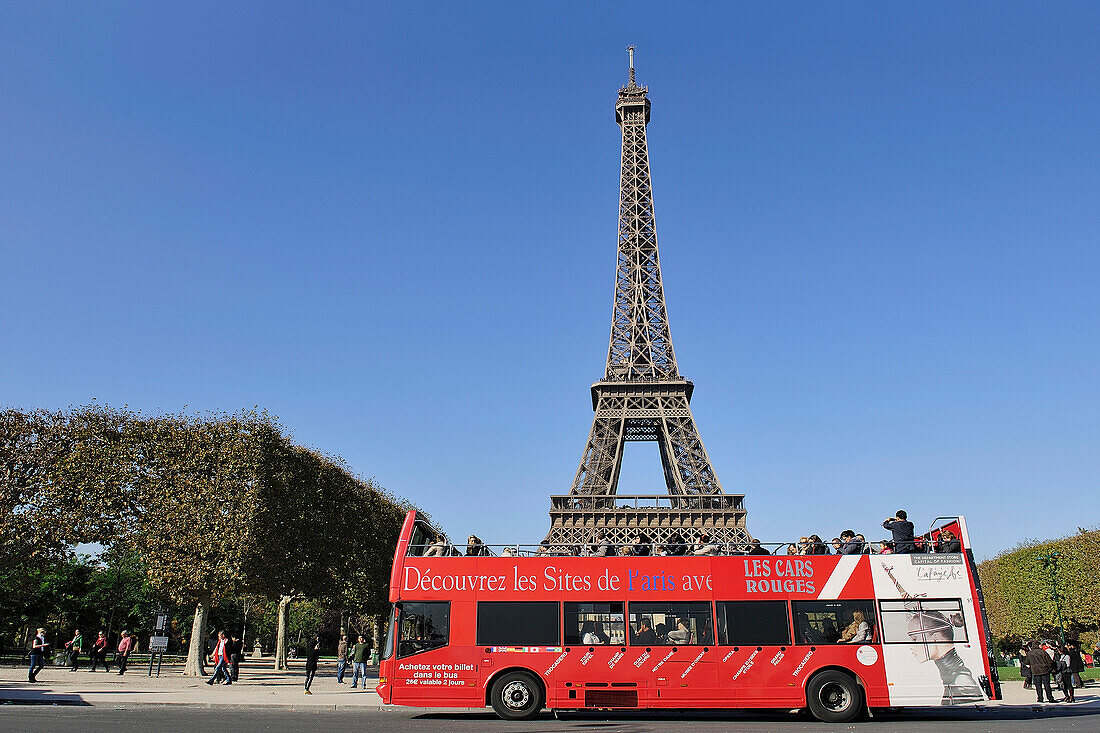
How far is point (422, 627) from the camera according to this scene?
16781 mm

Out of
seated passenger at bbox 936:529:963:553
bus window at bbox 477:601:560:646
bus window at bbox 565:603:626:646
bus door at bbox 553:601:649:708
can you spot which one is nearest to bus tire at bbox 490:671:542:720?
bus door at bbox 553:601:649:708

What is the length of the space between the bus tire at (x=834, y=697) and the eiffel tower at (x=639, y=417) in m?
33.9

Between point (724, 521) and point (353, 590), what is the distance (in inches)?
986

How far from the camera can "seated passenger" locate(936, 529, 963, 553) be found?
16.2m

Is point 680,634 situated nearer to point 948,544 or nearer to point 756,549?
point 756,549

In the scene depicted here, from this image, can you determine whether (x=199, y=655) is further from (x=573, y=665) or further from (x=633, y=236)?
(x=633, y=236)

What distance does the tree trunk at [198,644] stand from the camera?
2986cm

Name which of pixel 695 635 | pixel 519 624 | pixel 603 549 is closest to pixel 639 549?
pixel 603 549

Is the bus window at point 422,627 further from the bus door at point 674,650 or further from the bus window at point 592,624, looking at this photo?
the bus door at point 674,650

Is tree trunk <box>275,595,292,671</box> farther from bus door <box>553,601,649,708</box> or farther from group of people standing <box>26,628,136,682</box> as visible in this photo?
bus door <box>553,601,649,708</box>

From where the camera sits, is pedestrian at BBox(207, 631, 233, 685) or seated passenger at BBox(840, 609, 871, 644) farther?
pedestrian at BBox(207, 631, 233, 685)

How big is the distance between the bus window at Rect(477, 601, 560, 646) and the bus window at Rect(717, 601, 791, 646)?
344 cm

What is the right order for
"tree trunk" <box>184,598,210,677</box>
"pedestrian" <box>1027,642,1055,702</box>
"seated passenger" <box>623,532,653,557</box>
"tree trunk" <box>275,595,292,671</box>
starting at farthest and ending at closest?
"tree trunk" <box>275,595,292,671</box>
"tree trunk" <box>184,598,210,677</box>
"pedestrian" <box>1027,642,1055,702</box>
"seated passenger" <box>623,532,653,557</box>

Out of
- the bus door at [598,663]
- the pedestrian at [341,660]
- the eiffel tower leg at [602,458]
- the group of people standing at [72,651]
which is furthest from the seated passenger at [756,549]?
the eiffel tower leg at [602,458]
